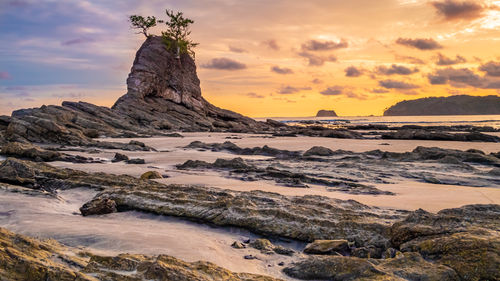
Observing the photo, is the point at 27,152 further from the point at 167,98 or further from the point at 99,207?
the point at 167,98

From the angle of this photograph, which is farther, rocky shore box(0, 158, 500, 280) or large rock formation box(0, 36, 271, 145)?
large rock formation box(0, 36, 271, 145)

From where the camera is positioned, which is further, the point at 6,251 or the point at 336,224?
the point at 336,224

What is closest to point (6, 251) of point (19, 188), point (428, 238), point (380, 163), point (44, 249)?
point (44, 249)

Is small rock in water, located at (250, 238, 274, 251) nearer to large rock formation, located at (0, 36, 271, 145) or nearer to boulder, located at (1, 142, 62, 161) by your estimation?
boulder, located at (1, 142, 62, 161)

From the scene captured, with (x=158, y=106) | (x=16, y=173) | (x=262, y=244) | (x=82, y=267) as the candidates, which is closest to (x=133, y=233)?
(x=82, y=267)

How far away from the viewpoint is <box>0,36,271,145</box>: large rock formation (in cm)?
3447

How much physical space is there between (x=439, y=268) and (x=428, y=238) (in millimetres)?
758

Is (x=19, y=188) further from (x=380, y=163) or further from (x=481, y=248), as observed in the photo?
(x=380, y=163)

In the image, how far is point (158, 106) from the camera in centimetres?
4825

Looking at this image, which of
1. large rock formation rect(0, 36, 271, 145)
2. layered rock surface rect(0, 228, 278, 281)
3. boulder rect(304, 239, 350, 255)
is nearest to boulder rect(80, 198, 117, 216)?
layered rock surface rect(0, 228, 278, 281)

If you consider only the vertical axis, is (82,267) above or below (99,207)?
above

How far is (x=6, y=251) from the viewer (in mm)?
2562

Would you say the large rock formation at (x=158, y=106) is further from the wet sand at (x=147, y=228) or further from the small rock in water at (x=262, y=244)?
the small rock in water at (x=262, y=244)

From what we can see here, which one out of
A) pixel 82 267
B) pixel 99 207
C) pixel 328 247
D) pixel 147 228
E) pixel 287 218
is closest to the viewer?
pixel 82 267
